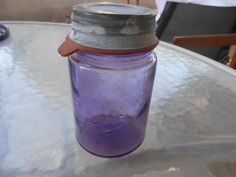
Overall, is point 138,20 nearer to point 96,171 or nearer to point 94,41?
point 94,41

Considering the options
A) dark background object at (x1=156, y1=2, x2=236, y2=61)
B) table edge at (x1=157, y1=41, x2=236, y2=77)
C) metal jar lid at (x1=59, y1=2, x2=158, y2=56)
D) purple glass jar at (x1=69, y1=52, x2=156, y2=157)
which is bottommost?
dark background object at (x1=156, y1=2, x2=236, y2=61)

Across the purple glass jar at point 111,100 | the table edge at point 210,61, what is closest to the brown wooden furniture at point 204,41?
the table edge at point 210,61

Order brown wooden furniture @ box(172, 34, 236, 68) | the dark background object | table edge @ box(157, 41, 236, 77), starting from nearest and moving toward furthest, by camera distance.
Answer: table edge @ box(157, 41, 236, 77) → brown wooden furniture @ box(172, 34, 236, 68) → the dark background object

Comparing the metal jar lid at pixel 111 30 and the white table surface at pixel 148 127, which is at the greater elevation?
the metal jar lid at pixel 111 30

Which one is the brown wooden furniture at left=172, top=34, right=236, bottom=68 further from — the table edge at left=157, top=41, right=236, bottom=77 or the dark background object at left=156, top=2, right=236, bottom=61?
the dark background object at left=156, top=2, right=236, bottom=61

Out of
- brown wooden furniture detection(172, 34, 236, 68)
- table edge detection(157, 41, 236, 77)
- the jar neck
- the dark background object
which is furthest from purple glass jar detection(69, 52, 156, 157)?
the dark background object

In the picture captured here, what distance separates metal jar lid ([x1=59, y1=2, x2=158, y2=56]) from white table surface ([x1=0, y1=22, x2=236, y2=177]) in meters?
0.16

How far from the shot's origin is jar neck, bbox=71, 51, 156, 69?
315 millimetres

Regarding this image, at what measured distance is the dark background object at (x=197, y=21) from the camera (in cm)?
133

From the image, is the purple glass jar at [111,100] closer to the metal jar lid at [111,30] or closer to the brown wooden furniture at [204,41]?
the metal jar lid at [111,30]

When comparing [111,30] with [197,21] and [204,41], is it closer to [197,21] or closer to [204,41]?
[204,41]

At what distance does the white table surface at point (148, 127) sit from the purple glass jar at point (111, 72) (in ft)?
0.08

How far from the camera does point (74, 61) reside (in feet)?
1.13

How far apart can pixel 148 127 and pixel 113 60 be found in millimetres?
153
